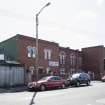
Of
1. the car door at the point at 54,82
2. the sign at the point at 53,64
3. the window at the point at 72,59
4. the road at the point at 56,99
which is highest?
the window at the point at 72,59

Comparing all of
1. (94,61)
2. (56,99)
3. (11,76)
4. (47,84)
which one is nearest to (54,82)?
(47,84)

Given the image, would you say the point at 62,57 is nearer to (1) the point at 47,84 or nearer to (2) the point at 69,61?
(2) the point at 69,61

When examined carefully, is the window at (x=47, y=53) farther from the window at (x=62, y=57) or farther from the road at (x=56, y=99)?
the road at (x=56, y=99)

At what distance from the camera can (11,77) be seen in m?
31.9

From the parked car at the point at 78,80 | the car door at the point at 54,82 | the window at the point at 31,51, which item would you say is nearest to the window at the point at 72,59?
the window at the point at 31,51

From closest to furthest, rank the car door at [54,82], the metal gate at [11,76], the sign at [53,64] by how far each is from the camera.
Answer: the car door at [54,82] < the metal gate at [11,76] < the sign at [53,64]

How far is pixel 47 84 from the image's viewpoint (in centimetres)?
2666

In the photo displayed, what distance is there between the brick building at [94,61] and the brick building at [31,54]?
49.0 feet

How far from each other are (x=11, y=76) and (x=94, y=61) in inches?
1049

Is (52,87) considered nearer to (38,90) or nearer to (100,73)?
(38,90)

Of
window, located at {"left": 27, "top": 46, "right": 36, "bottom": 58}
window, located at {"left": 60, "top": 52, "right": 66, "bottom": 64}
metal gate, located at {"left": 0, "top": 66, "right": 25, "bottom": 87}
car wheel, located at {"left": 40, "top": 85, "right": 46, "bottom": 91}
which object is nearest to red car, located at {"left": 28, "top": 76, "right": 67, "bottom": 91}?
car wheel, located at {"left": 40, "top": 85, "right": 46, "bottom": 91}

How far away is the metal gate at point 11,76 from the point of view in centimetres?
3088

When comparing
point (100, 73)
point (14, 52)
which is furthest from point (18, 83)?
point (100, 73)

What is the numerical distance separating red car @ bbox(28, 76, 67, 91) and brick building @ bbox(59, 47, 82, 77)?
15968mm
